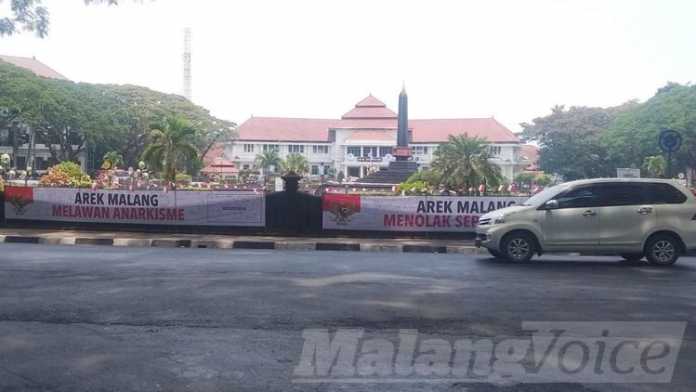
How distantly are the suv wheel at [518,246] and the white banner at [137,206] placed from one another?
7008 mm

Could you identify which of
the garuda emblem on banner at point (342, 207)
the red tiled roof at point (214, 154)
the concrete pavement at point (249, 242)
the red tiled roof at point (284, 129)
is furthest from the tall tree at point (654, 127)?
the red tiled roof at point (214, 154)

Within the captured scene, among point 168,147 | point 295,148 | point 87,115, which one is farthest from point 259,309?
point 295,148

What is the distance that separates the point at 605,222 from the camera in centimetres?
1073

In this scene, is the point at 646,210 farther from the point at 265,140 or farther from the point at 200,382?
the point at 265,140

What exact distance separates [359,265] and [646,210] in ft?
16.1

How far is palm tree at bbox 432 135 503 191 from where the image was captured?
2641 cm

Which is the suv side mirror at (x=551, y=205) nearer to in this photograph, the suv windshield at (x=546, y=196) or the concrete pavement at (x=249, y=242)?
the suv windshield at (x=546, y=196)

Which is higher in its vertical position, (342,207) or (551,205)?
(551,205)

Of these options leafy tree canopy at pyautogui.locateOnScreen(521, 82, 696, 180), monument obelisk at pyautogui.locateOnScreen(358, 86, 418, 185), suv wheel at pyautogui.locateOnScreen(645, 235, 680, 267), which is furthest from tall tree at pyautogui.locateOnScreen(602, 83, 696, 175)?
suv wheel at pyautogui.locateOnScreen(645, 235, 680, 267)

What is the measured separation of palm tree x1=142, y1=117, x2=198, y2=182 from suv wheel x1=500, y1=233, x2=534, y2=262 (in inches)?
817

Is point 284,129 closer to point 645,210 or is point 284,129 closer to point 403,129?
point 403,129

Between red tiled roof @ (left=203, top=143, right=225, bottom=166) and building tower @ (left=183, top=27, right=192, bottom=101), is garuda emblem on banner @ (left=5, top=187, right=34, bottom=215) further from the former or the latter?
building tower @ (left=183, top=27, right=192, bottom=101)

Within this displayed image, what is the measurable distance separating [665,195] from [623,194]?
67 cm

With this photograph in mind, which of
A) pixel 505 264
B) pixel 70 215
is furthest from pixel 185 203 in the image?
pixel 505 264
